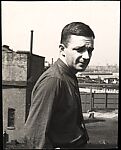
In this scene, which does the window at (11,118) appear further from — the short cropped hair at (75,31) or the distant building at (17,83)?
the short cropped hair at (75,31)

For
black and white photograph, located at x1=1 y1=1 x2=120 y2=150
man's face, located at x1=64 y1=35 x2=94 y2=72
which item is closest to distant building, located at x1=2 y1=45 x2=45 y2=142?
black and white photograph, located at x1=1 y1=1 x2=120 y2=150

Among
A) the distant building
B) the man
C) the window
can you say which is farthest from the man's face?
the window

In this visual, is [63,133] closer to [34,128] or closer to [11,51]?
[34,128]

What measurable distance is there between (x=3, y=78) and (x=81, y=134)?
14.9 inches

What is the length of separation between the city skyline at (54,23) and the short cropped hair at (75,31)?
2 cm

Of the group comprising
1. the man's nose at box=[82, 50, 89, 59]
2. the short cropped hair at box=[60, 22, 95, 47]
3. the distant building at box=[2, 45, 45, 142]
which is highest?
the short cropped hair at box=[60, 22, 95, 47]

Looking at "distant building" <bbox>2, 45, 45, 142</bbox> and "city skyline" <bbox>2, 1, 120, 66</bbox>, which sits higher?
"city skyline" <bbox>2, 1, 120, 66</bbox>

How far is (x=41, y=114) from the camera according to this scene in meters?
1.00

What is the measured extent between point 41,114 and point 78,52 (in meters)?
0.28

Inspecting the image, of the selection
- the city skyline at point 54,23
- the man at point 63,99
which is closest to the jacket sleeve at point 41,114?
the man at point 63,99

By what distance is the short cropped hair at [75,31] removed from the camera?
1023mm

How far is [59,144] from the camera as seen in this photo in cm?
101

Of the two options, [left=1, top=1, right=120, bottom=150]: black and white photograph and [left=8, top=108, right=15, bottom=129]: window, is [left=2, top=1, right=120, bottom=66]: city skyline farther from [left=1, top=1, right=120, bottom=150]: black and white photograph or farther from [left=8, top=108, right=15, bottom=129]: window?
[left=8, top=108, right=15, bottom=129]: window

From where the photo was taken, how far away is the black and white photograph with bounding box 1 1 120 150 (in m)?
1.01
